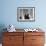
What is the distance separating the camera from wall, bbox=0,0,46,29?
4314 millimetres

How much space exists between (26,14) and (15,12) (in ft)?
1.21

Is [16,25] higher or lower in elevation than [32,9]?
lower

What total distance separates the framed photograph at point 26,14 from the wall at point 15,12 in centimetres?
10

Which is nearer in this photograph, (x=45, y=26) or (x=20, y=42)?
(x=20, y=42)

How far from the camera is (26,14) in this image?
14.3 ft

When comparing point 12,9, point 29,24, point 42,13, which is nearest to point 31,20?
point 29,24

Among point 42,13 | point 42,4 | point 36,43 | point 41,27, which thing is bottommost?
point 36,43

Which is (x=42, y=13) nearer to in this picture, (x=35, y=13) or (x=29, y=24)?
(x=35, y=13)

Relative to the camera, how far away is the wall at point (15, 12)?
14.2ft

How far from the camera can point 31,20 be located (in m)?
4.36

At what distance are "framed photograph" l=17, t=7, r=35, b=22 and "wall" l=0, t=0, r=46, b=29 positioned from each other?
0.32 ft

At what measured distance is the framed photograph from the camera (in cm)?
433

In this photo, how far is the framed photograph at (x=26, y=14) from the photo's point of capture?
14.2ft

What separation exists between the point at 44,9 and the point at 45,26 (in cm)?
56
